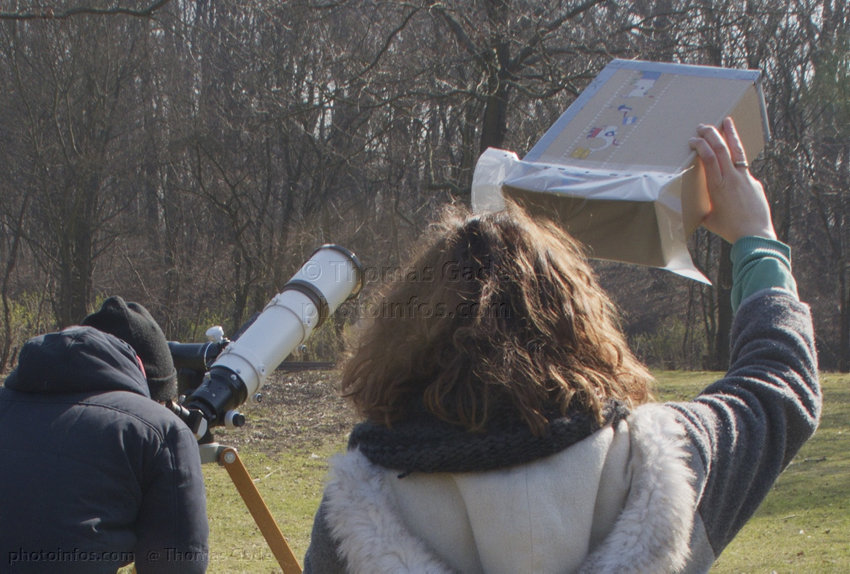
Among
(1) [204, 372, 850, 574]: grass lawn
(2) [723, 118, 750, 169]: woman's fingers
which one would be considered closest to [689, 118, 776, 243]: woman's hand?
(2) [723, 118, 750, 169]: woman's fingers

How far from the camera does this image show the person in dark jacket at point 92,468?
2.35 metres

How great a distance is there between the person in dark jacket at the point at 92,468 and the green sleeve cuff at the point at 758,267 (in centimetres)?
165

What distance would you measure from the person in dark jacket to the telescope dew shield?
79cm

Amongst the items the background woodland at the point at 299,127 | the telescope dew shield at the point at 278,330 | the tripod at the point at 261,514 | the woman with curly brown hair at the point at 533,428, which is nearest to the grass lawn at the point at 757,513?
the tripod at the point at 261,514

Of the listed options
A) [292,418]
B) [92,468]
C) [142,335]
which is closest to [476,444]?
[92,468]

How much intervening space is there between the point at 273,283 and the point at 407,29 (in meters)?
5.23

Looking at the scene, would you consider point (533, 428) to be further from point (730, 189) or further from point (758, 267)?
point (730, 189)

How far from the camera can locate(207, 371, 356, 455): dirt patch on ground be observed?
30.4 feet

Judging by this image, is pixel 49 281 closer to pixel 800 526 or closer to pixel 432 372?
pixel 800 526

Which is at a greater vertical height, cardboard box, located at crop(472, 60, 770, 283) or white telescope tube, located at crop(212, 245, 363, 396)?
cardboard box, located at crop(472, 60, 770, 283)

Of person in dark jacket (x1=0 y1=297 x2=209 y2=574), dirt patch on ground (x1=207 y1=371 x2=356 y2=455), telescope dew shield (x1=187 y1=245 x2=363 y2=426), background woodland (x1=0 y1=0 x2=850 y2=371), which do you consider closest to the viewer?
person in dark jacket (x1=0 y1=297 x2=209 y2=574)

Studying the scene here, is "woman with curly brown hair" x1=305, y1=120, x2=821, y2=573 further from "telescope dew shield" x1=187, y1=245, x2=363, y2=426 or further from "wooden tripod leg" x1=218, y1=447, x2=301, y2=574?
"wooden tripod leg" x1=218, y1=447, x2=301, y2=574

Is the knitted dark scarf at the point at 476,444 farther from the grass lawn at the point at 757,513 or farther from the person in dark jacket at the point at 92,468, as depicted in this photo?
the grass lawn at the point at 757,513

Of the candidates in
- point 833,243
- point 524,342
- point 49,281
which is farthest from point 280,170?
point 524,342
